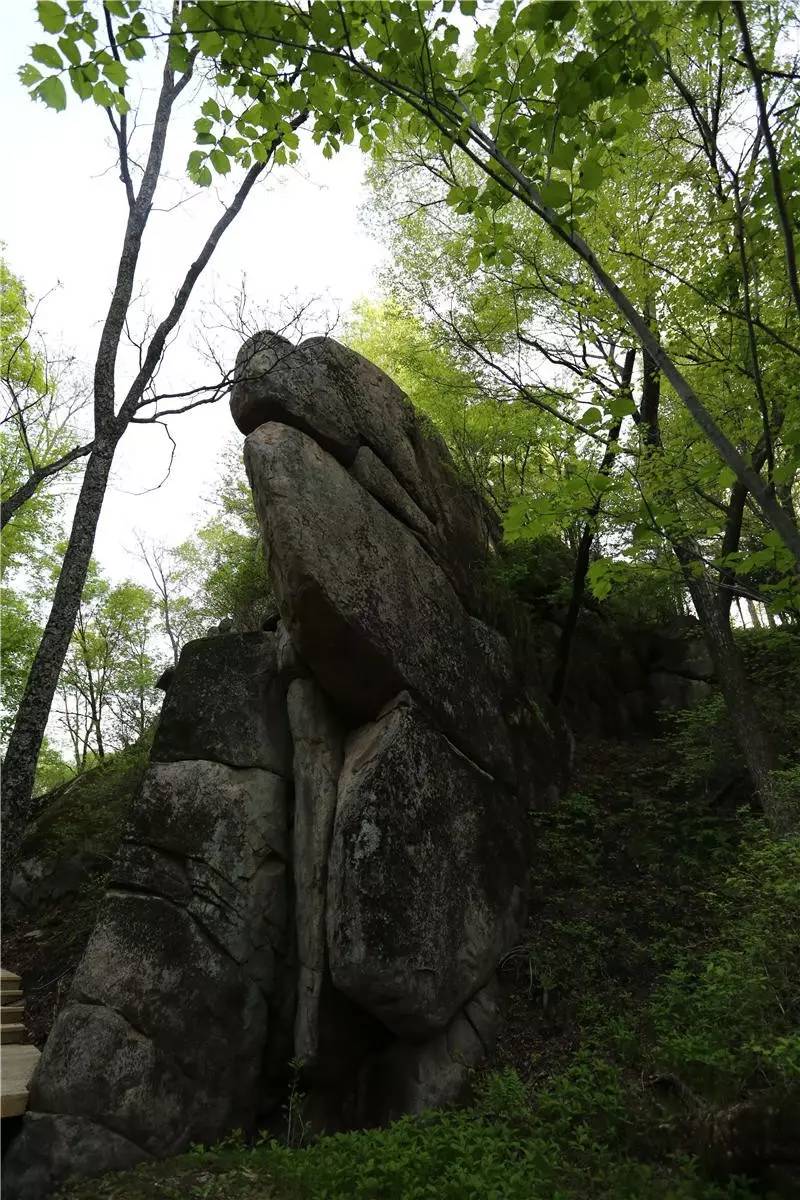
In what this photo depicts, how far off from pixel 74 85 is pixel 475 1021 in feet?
26.5

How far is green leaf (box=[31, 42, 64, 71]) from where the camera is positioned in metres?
3.03

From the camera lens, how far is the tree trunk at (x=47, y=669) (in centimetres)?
626

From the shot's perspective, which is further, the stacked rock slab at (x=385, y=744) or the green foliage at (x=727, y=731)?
the green foliage at (x=727, y=731)

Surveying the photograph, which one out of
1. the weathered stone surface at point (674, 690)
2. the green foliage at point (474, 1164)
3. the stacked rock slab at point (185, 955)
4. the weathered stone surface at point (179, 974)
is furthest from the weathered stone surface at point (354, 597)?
the weathered stone surface at point (674, 690)

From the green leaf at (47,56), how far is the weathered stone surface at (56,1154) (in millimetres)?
7253

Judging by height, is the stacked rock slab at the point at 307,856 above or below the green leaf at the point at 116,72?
below

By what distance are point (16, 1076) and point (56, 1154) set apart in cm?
97

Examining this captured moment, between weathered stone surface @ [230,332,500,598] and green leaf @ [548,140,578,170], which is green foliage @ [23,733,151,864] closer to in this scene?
weathered stone surface @ [230,332,500,598]

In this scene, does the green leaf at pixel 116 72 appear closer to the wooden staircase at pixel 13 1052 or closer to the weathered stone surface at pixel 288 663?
the weathered stone surface at pixel 288 663

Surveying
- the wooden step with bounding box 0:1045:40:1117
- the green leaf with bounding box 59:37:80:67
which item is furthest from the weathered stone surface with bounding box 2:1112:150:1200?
the green leaf with bounding box 59:37:80:67

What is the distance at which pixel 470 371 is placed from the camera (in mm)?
11492

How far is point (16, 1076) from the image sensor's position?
20.2 feet

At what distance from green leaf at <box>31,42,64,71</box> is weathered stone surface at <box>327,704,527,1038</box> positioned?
596 centimetres

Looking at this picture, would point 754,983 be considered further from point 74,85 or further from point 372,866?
point 74,85
